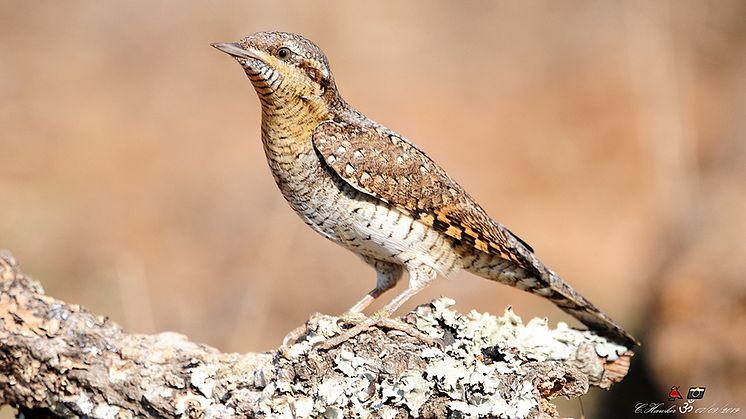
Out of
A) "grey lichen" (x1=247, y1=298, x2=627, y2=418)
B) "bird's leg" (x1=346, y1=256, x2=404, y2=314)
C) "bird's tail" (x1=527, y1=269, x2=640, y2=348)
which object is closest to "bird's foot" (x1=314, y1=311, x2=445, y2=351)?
"grey lichen" (x1=247, y1=298, x2=627, y2=418)

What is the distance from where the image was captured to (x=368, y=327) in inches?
118

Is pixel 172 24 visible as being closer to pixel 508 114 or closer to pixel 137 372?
pixel 508 114

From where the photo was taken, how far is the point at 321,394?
9.14 ft

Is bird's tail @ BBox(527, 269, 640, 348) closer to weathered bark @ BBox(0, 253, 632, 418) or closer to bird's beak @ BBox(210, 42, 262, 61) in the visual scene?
weathered bark @ BBox(0, 253, 632, 418)

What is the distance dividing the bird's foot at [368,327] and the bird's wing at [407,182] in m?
0.56

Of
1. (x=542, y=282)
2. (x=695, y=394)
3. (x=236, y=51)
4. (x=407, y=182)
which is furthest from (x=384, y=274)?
(x=695, y=394)

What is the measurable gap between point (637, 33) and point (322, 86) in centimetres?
578

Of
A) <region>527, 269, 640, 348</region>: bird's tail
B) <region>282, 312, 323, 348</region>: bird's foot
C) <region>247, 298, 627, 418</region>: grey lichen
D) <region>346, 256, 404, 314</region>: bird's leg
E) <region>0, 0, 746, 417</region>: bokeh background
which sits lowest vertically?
<region>247, 298, 627, 418</region>: grey lichen

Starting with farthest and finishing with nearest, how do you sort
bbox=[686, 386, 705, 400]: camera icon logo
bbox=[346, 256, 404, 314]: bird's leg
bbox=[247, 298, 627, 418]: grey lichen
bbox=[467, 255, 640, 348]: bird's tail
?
bbox=[686, 386, 705, 400]: camera icon logo
bbox=[346, 256, 404, 314]: bird's leg
bbox=[467, 255, 640, 348]: bird's tail
bbox=[247, 298, 627, 418]: grey lichen

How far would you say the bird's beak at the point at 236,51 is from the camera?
3246mm

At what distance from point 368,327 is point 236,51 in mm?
1142

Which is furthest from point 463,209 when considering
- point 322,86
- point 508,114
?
point 508,114

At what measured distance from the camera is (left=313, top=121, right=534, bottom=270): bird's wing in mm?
3422

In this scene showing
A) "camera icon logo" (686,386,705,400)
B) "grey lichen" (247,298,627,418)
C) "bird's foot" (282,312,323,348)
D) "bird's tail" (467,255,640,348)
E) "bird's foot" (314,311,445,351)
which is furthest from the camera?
"camera icon logo" (686,386,705,400)
